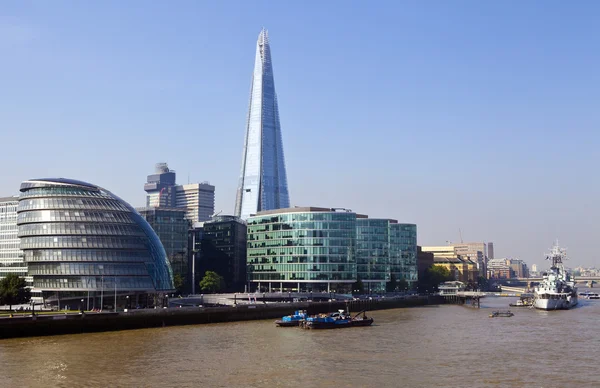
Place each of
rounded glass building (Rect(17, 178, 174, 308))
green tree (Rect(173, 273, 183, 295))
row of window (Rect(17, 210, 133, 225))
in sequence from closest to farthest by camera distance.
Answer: rounded glass building (Rect(17, 178, 174, 308)) < row of window (Rect(17, 210, 133, 225)) < green tree (Rect(173, 273, 183, 295))

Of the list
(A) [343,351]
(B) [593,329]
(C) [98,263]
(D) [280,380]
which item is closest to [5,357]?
(D) [280,380]

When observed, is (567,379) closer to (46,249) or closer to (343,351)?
(343,351)

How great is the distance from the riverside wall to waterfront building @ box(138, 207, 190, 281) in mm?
56577

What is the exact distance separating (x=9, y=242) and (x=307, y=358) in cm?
12262

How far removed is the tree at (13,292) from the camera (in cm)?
11794

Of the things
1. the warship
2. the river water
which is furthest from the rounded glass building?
the warship

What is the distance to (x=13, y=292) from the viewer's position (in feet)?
387

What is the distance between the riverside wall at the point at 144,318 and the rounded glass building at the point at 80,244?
14.4 meters

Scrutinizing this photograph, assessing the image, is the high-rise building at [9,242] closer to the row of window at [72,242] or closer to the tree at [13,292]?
the row of window at [72,242]

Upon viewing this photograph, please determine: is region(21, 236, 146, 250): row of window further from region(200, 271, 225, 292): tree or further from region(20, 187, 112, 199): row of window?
region(200, 271, 225, 292): tree

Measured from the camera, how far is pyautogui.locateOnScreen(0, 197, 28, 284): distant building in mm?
166250

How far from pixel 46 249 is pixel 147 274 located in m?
19.1

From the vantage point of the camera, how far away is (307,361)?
241ft

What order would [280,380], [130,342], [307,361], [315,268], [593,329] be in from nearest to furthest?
[280,380] → [307,361] → [130,342] → [593,329] → [315,268]
